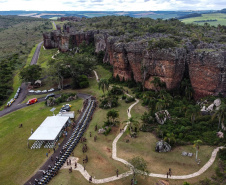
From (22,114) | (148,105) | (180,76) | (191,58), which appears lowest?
(22,114)

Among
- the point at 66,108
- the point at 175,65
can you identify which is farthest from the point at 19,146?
the point at 175,65

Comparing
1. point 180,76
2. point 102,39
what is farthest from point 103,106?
point 102,39

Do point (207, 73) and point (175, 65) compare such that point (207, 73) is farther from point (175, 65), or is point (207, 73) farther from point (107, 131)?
point (107, 131)

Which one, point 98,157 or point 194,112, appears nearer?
point 98,157

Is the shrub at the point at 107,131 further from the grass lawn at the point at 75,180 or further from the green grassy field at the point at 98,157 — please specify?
the grass lawn at the point at 75,180

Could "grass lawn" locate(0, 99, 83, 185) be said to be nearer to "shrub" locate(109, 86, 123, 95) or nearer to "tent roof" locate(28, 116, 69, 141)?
"tent roof" locate(28, 116, 69, 141)

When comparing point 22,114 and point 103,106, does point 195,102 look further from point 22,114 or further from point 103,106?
point 22,114
